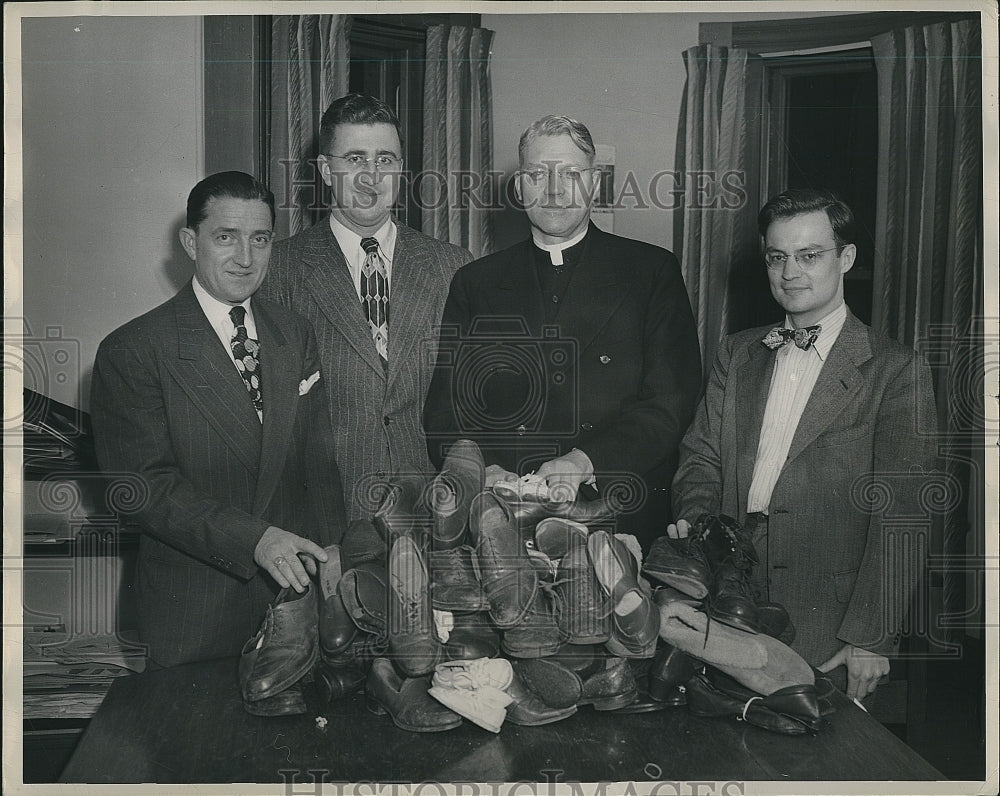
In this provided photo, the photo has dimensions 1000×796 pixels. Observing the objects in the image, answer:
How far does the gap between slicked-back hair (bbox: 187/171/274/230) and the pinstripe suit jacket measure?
12 centimetres

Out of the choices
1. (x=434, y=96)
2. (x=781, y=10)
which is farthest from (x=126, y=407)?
(x=781, y=10)

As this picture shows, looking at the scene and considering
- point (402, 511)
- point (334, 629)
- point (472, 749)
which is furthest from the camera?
point (402, 511)

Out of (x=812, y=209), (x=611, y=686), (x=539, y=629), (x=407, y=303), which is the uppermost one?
(x=812, y=209)

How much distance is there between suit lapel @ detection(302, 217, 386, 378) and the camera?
2086 mm

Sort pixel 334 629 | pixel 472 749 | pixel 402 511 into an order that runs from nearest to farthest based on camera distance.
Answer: pixel 472 749 < pixel 334 629 < pixel 402 511

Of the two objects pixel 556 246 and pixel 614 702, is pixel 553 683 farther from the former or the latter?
pixel 556 246

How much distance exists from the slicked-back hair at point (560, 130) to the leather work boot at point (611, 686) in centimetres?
111

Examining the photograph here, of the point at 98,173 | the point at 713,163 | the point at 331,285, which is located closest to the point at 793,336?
the point at 713,163

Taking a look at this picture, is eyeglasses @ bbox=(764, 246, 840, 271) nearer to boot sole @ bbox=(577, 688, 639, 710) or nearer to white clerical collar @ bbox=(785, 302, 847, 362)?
white clerical collar @ bbox=(785, 302, 847, 362)

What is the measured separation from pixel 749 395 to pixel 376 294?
871 mm

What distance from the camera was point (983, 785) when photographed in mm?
2127

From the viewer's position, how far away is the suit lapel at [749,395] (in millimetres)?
2082


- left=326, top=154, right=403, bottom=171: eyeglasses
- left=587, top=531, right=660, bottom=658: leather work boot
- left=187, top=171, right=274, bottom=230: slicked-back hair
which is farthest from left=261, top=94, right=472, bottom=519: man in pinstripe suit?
left=587, top=531, right=660, bottom=658: leather work boot

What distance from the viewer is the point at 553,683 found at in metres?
1.86
